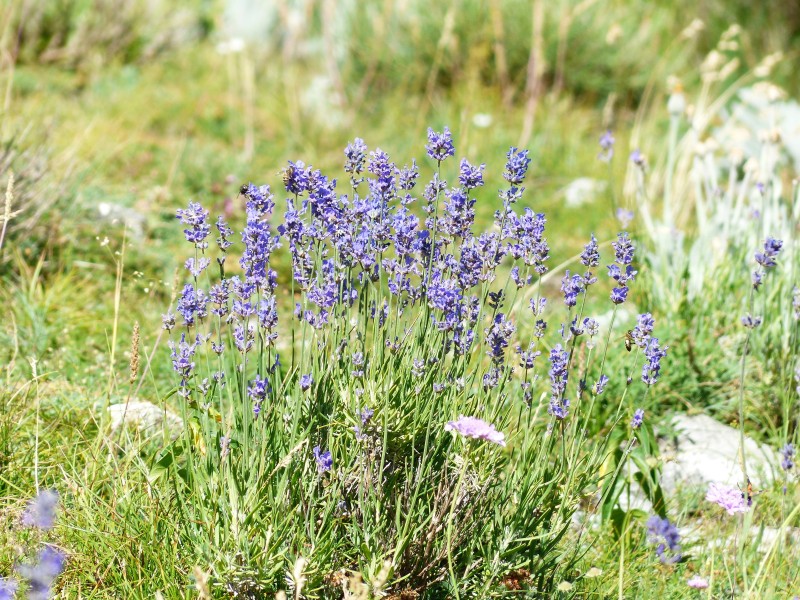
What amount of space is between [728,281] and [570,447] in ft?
6.31

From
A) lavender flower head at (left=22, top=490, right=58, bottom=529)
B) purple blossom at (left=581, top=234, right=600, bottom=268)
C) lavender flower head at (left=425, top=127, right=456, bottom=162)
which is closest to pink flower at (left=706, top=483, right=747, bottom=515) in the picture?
purple blossom at (left=581, top=234, right=600, bottom=268)

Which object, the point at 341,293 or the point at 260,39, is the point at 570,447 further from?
the point at 260,39

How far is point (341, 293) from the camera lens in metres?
2.37

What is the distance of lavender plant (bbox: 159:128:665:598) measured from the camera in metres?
2.18

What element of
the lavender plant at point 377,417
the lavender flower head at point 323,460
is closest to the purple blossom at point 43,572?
the lavender plant at point 377,417

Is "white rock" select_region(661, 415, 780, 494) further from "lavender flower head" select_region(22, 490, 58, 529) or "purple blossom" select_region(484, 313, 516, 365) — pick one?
"lavender flower head" select_region(22, 490, 58, 529)

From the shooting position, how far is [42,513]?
7.74 feet

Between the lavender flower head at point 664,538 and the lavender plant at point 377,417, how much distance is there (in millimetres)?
348

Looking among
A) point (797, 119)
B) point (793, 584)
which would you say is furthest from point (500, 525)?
point (797, 119)

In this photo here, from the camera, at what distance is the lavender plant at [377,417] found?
2.18 metres

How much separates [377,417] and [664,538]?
35.1 inches

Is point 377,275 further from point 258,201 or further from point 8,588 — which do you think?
point 8,588

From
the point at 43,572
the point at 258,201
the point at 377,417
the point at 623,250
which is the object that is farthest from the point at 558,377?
the point at 43,572

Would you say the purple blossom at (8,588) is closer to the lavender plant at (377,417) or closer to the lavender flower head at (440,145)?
the lavender plant at (377,417)
